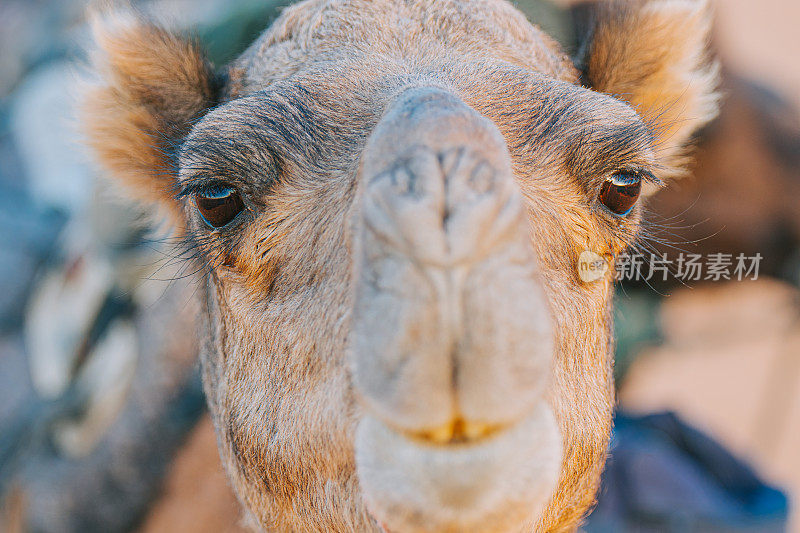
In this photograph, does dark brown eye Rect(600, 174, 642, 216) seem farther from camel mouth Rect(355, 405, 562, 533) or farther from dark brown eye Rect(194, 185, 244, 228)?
dark brown eye Rect(194, 185, 244, 228)

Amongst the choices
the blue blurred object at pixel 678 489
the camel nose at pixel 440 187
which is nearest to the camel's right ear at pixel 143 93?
the camel nose at pixel 440 187

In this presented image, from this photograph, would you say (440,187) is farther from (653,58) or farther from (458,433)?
(653,58)

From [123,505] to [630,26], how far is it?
11.0ft

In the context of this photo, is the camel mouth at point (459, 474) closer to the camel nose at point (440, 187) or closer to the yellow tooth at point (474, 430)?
the yellow tooth at point (474, 430)

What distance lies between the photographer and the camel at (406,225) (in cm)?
134

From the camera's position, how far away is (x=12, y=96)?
729cm

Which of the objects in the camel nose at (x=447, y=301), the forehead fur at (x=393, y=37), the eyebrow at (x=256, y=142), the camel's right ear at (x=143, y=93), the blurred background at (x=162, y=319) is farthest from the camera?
the blurred background at (x=162, y=319)

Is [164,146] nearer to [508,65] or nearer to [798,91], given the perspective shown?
[508,65]

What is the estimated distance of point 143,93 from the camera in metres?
2.80

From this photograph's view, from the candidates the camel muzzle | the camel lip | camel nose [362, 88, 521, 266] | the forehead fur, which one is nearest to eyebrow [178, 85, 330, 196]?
the forehead fur

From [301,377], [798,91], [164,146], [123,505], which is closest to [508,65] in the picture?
[301,377]

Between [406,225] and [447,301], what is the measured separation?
0.56 feet

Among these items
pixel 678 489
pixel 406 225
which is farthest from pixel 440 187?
pixel 678 489

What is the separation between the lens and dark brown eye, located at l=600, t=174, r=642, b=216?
2229mm
